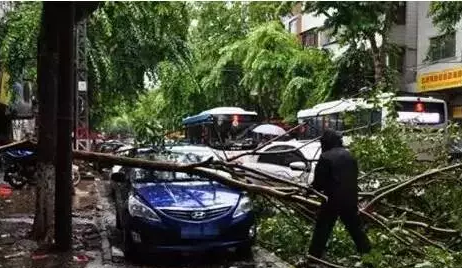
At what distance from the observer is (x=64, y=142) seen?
8617mm

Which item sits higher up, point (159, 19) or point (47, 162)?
point (159, 19)

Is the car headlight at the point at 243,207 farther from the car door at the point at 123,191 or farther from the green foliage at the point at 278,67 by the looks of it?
the green foliage at the point at 278,67

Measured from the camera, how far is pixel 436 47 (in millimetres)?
28578

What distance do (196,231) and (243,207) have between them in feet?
2.72

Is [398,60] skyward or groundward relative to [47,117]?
skyward

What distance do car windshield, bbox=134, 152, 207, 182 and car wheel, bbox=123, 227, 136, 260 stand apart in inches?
42.7

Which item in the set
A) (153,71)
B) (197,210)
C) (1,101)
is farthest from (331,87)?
(197,210)

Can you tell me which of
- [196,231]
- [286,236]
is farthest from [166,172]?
[286,236]

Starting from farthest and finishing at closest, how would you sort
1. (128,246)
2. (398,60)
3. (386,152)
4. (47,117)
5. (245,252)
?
(398,60) → (386,152) → (47,117) → (245,252) → (128,246)

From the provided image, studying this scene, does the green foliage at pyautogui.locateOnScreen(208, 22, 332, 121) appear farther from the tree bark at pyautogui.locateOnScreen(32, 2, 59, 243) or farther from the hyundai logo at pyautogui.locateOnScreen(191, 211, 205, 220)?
the hyundai logo at pyautogui.locateOnScreen(191, 211, 205, 220)

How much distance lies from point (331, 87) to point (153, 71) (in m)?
8.73

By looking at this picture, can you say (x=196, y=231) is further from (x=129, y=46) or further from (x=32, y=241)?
(x=129, y=46)

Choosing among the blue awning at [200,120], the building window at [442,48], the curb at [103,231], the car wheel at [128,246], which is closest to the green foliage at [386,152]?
the car wheel at [128,246]

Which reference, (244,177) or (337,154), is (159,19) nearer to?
(244,177)
